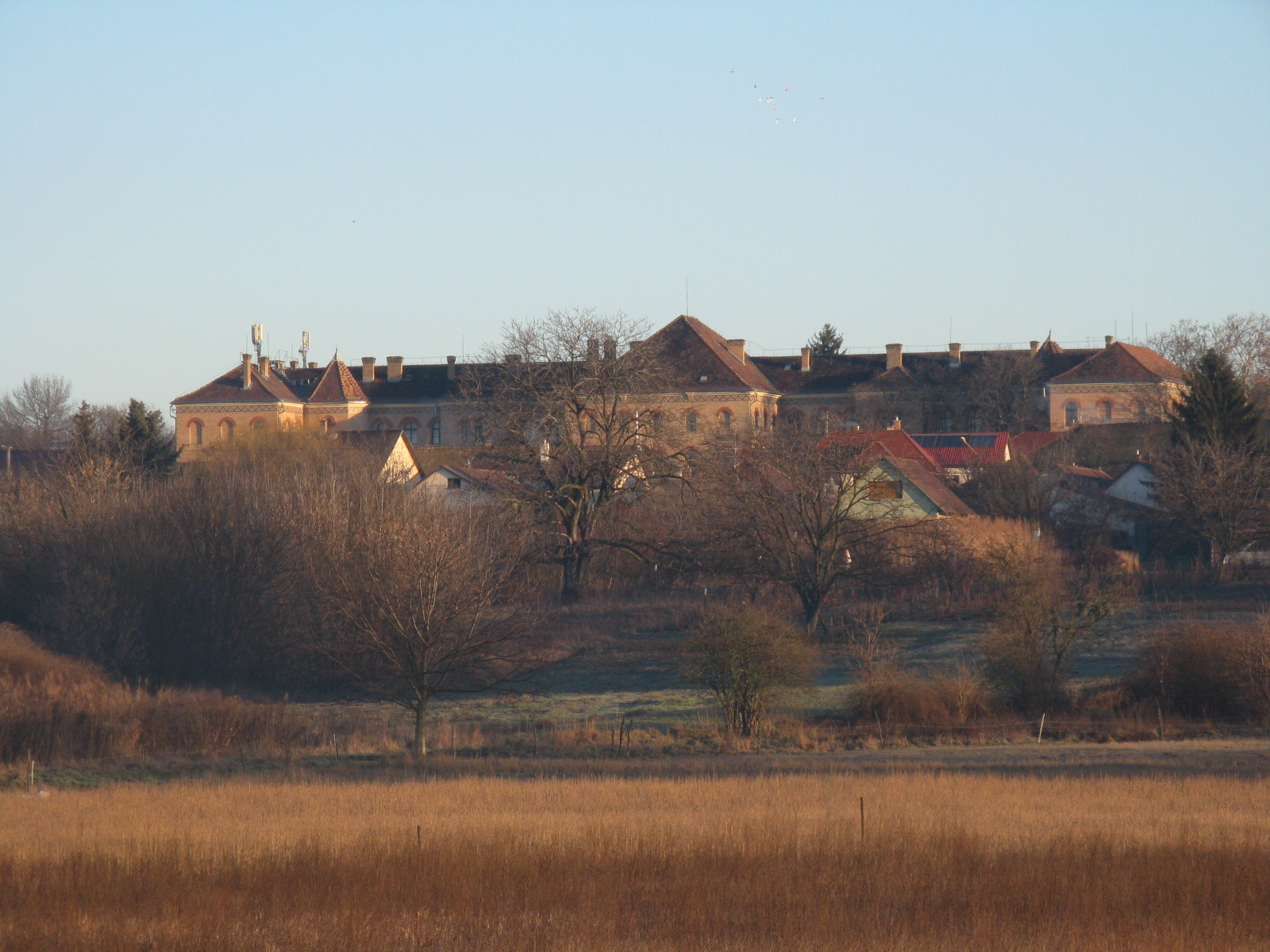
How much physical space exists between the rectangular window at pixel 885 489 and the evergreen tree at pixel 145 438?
29.6 m

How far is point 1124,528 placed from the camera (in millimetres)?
52812

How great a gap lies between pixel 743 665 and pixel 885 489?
1953 centimetres

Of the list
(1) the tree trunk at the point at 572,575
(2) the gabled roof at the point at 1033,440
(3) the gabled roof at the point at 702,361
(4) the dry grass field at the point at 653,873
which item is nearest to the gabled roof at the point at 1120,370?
(2) the gabled roof at the point at 1033,440

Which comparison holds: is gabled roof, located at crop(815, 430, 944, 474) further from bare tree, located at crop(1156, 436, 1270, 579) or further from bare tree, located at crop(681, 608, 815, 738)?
bare tree, located at crop(681, 608, 815, 738)

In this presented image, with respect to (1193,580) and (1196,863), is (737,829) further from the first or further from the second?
(1193,580)

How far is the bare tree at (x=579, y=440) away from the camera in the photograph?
4556cm

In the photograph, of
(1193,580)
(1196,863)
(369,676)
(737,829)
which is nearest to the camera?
(1196,863)

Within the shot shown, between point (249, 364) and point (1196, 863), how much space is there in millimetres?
81334

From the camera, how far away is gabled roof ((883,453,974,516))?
49.9 m

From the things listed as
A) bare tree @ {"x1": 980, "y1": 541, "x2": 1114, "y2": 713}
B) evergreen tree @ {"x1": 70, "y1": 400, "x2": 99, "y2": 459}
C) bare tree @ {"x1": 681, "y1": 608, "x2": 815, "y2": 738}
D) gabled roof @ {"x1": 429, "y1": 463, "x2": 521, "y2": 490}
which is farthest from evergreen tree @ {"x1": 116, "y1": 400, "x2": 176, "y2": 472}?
bare tree @ {"x1": 980, "y1": 541, "x2": 1114, "y2": 713}

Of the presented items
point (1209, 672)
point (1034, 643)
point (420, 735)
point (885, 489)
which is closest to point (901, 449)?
point (885, 489)

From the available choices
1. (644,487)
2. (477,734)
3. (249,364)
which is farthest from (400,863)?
(249,364)

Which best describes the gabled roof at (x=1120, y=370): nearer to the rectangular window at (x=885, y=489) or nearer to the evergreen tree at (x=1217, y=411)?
the evergreen tree at (x=1217, y=411)

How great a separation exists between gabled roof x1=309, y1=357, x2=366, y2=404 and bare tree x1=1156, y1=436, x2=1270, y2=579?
181ft
